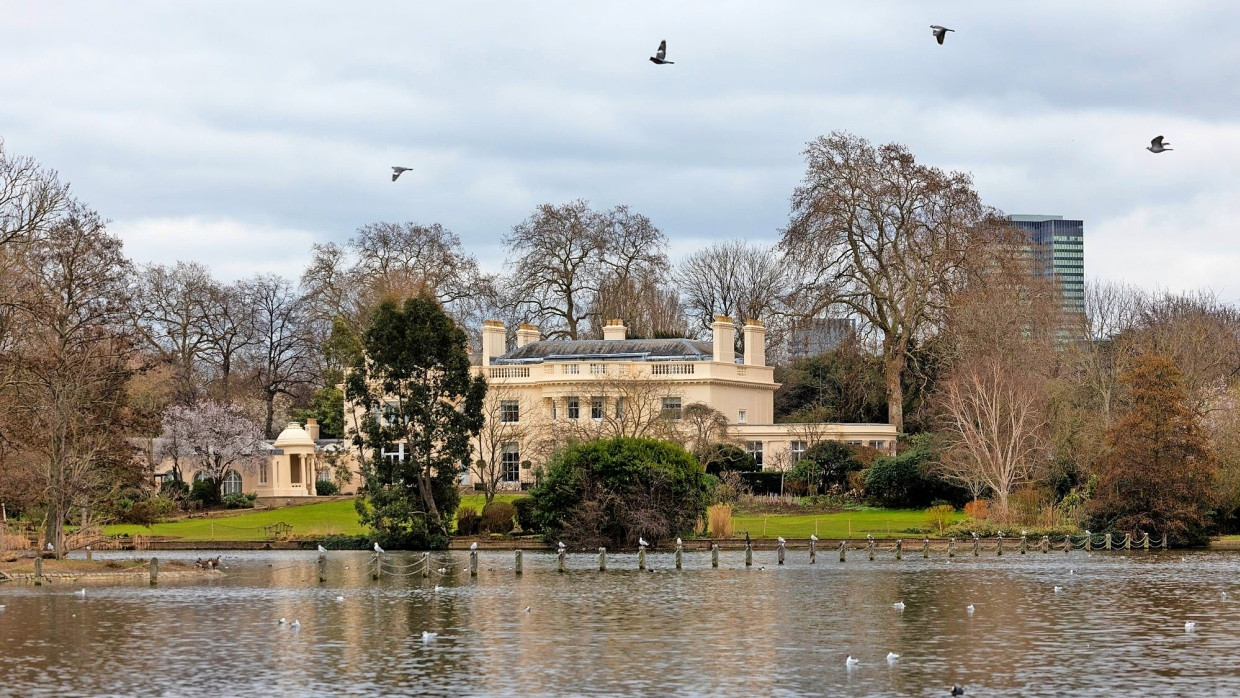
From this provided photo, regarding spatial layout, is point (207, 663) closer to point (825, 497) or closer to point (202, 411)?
→ point (825, 497)

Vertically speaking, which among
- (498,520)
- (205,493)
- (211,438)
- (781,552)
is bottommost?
(781,552)

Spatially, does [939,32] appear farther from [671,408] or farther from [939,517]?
[671,408]

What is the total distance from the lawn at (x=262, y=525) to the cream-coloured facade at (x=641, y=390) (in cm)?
708

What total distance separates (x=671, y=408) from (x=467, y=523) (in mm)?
22052

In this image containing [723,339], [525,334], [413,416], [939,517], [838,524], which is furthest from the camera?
[525,334]

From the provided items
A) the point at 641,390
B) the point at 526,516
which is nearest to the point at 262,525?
the point at 526,516

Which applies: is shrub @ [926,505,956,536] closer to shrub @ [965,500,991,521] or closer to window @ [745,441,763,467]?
shrub @ [965,500,991,521]

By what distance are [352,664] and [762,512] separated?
41.1 metres

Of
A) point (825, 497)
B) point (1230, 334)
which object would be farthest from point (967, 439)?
point (1230, 334)

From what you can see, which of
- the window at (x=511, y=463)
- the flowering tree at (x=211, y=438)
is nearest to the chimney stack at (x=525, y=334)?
the window at (x=511, y=463)

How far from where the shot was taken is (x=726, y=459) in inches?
2776

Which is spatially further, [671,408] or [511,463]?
[511,463]

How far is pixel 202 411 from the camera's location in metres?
77.7

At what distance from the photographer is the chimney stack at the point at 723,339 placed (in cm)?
8031
